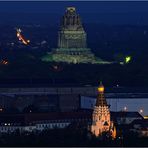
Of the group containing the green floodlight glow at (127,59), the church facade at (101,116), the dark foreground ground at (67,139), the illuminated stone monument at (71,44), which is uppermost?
the illuminated stone monument at (71,44)

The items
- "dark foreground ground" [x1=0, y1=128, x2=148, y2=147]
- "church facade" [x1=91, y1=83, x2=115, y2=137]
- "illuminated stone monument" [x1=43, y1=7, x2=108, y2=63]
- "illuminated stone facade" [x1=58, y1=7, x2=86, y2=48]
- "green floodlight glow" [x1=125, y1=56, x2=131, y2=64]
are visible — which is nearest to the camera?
"dark foreground ground" [x1=0, y1=128, x2=148, y2=147]

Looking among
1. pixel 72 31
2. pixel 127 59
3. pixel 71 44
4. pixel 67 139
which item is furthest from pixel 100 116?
pixel 71 44

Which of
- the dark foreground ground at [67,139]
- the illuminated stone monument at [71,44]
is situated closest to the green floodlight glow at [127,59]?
the illuminated stone monument at [71,44]

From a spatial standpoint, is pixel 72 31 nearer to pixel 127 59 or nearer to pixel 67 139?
pixel 127 59

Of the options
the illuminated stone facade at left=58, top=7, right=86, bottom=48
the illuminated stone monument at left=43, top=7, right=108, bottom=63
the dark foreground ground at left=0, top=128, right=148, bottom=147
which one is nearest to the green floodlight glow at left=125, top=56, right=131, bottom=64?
the illuminated stone monument at left=43, top=7, right=108, bottom=63

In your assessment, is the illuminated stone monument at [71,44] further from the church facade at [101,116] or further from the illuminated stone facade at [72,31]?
the church facade at [101,116]

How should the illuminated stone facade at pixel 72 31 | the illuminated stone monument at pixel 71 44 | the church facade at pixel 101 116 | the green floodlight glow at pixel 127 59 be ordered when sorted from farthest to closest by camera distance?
the illuminated stone facade at pixel 72 31 < the illuminated stone monument at pixel 71 44 < the green floodlight glow at pixel 127 59 < the church facade at pixel 101 116

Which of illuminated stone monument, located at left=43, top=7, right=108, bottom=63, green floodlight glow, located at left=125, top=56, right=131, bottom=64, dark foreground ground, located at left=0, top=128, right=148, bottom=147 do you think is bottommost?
dark foreground ground, located at left=0, top=128, right=148, bottom=147

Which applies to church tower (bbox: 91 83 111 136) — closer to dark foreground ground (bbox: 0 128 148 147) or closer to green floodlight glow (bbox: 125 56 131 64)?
dark foreground ground (bbox: 0 128 148 147)

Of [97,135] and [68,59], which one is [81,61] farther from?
[97,135]

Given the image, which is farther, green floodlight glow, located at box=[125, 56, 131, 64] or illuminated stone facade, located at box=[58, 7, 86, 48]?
illuminated stone facade, located at box=[58, 7, 86, 48]

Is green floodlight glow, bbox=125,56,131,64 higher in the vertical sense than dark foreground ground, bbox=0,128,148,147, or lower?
higher

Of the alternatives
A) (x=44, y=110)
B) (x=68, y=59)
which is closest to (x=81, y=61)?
(x=68, y=59)
